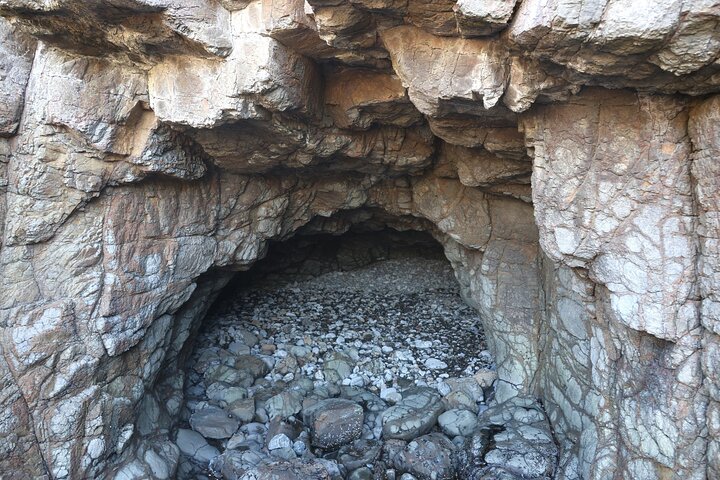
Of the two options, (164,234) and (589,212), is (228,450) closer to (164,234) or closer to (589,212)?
(164,234)

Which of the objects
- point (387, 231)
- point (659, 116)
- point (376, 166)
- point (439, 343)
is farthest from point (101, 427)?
point (387, 231)

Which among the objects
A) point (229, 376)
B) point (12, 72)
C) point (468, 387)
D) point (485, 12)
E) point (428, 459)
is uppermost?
point (485, 12)

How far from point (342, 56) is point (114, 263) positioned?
11.8 ft

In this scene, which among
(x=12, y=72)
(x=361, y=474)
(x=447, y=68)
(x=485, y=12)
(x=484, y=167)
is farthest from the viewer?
(x=484, y=167)

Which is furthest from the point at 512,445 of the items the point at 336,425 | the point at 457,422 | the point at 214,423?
the point at 214,423

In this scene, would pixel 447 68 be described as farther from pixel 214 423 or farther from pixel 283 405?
pixel 214 423

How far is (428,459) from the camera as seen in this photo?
6.24 meters

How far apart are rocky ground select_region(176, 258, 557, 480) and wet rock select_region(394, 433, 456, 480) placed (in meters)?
0.01

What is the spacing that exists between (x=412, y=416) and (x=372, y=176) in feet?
12.2

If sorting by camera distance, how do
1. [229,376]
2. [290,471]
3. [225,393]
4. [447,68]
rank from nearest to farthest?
[447,68] → [290,471] → [225,393] → [229,376]

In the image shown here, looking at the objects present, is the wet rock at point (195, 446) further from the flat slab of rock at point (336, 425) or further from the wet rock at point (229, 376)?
the flat slab of rock at point (336, 425)

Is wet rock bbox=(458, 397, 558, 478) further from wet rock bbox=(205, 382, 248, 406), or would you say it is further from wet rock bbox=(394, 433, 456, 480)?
wet rock bbox=(205, 382, 248, 406)

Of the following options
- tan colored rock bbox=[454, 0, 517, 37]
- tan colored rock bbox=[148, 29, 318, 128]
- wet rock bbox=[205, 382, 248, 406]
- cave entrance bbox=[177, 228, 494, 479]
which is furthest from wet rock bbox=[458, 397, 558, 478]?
tan colored rock bbox=[454, 0, 517, 37]

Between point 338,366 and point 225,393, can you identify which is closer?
point 225,393
